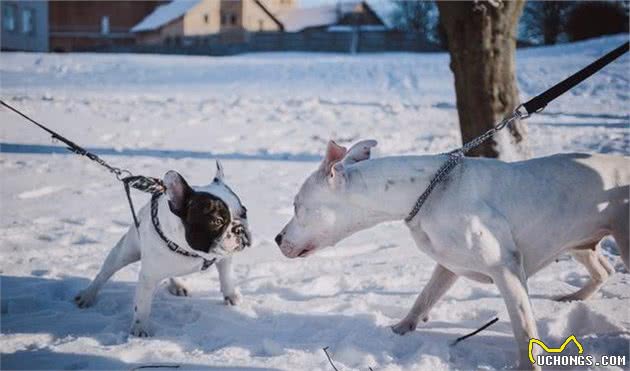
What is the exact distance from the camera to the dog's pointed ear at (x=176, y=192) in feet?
10.7

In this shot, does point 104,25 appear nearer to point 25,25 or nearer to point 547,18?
point 25,25

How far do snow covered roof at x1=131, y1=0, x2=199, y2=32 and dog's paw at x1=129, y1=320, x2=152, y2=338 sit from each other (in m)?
41.1

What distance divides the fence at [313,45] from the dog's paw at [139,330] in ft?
97.7

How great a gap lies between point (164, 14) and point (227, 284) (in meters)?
43.5

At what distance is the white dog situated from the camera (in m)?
2.96

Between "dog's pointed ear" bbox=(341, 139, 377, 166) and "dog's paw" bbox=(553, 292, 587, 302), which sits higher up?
"dog's pointed ear" bbox=(341, 139, 377, 166)

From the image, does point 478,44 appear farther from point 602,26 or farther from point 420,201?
point 602,26

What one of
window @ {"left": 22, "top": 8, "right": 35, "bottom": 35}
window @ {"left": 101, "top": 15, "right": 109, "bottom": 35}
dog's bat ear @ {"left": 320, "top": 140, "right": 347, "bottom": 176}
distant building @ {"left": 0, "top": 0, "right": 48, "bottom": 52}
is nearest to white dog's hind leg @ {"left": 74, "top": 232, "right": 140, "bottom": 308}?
dog's bat ear @ {"left": 320, "top": 140, "right": 347, "bottom": 176}

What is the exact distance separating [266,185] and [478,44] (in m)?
2.94

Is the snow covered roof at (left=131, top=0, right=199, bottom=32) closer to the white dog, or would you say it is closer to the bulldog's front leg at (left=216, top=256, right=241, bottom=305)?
the bulldog's front leg at (left=216, top=256, right=241, bottom=305)

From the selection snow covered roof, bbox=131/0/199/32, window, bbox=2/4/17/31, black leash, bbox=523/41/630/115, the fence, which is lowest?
black leash, bbox=523/41/630/115

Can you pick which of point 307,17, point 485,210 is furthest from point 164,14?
point 485,210

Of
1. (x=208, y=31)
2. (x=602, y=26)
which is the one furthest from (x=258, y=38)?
(x=602, y=26)

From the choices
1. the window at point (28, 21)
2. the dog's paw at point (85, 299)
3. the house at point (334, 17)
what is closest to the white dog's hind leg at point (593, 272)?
the dog's paw at point (85, 299)
